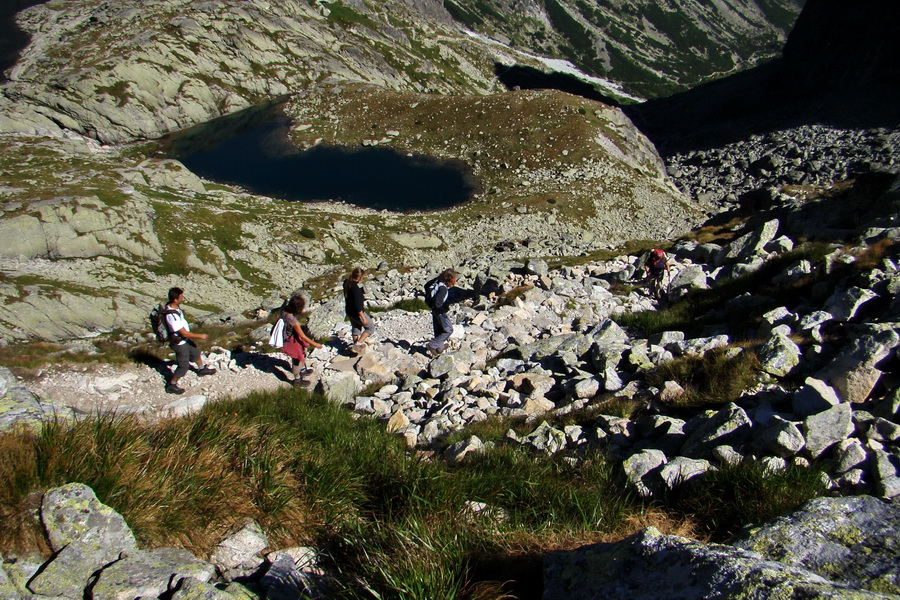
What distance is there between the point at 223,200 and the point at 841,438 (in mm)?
43032

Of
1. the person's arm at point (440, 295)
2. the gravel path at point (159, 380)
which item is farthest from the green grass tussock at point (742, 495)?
the gravel path at point (159, 380)

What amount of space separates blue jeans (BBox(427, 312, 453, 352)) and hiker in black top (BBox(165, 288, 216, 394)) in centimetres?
586

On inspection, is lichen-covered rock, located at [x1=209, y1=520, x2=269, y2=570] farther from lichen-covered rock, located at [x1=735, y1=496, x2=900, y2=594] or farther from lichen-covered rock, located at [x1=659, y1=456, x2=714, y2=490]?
lichen-covered rock, located at [x1=659, y1=456, x2=714, y2=490]

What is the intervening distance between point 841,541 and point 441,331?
35.0 feet

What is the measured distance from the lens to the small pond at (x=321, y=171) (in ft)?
160

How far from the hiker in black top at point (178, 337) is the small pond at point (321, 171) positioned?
36.3m

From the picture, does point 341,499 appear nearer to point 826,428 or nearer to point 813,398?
point 826,428

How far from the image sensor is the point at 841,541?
347cm

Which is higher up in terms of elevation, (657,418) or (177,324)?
(657,418)

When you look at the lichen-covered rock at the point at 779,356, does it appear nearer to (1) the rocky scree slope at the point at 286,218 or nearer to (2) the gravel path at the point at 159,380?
(2) the gravel path at the point at 159,380

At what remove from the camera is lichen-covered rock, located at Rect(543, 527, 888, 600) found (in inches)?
92.7

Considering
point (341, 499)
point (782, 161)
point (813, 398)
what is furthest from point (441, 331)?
point (782, 161)

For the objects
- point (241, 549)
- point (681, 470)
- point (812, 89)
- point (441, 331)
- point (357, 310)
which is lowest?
point (357, 310)

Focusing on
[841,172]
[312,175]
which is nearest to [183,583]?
[312,175]
